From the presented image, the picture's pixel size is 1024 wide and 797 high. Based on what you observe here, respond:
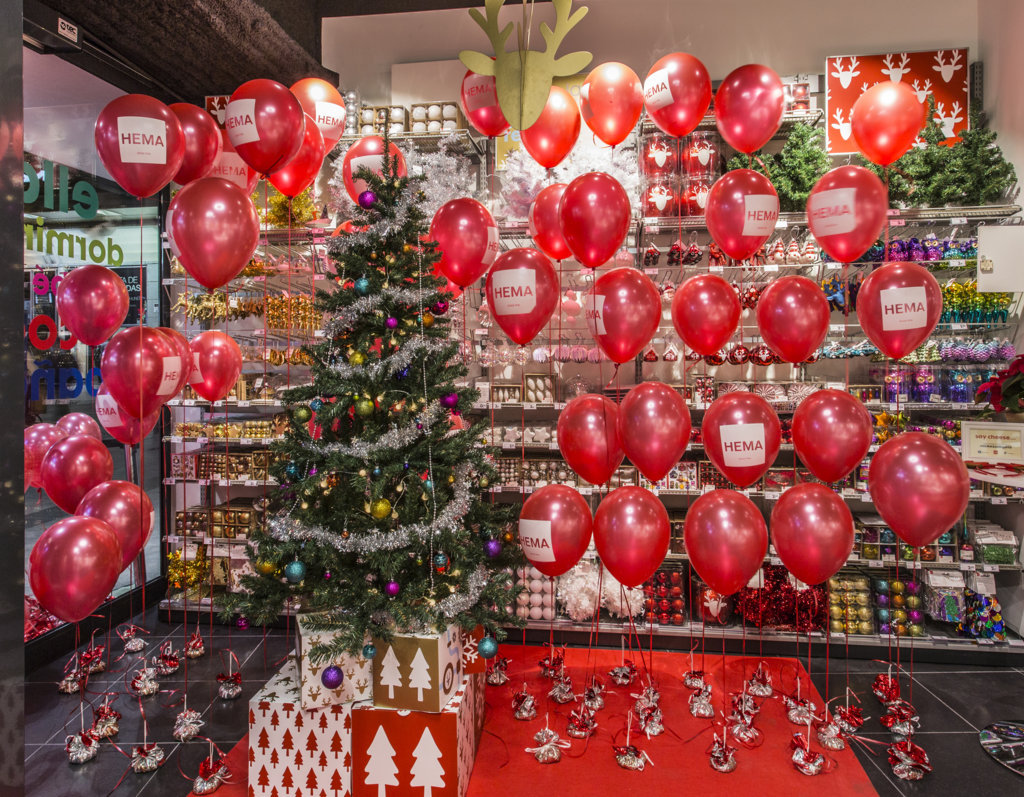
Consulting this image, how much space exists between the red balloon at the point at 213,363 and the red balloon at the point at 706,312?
2386mm

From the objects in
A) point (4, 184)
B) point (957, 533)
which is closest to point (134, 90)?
point (4, 184)

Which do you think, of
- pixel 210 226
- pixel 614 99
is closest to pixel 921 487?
pixel 614 99

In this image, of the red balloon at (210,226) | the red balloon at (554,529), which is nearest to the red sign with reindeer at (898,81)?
the red balloon at (554,529)

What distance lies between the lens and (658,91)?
2660 millimetres

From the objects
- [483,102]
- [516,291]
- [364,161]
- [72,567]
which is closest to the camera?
[72,567]

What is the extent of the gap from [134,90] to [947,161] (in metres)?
5.21

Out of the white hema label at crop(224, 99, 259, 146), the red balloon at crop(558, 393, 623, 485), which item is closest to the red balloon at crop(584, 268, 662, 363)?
the red balloon at crop(558, 393, 623, 485)

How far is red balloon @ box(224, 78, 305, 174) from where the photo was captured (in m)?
2.52

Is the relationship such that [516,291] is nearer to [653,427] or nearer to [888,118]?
[653,427]

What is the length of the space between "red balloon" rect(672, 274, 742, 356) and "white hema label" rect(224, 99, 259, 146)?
6.35 feet

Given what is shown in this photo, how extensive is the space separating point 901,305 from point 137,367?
3151mm

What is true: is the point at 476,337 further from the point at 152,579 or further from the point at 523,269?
the point at 152,579

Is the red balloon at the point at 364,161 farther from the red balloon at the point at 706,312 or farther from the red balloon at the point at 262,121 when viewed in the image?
the red balloon at the point at 706,312

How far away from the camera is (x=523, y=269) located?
256 centimetres
